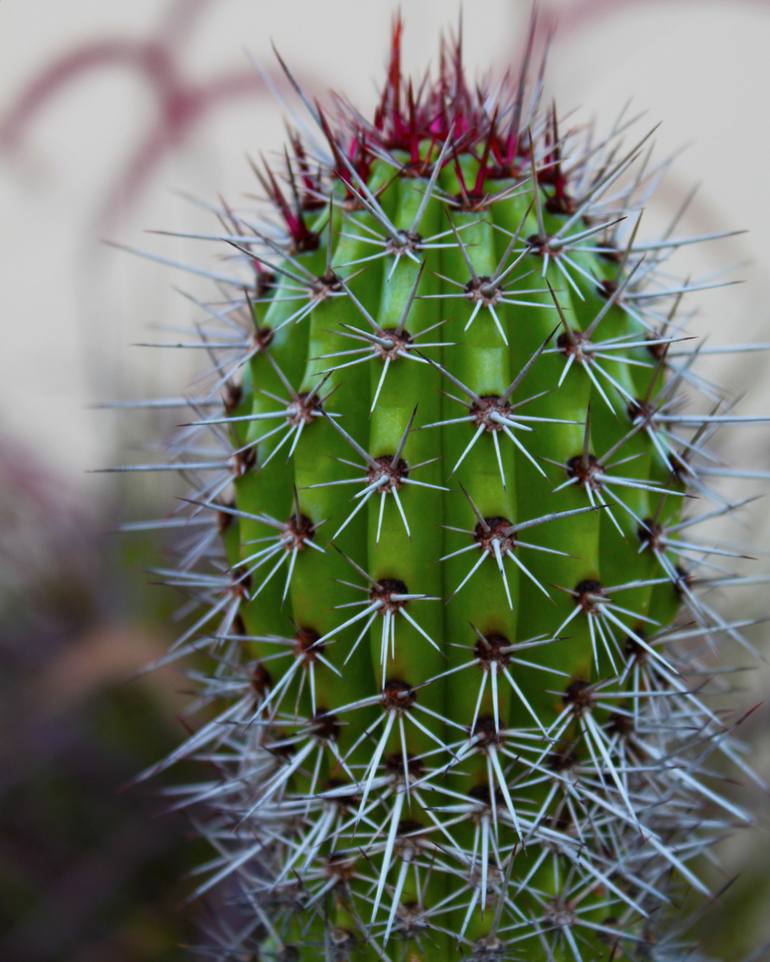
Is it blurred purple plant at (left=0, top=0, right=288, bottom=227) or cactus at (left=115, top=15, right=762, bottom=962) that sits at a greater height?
blurred purple plant at (left=0, top=0, right=288, bottom=227)

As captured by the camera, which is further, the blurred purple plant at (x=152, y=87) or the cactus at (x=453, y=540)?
the blurred purple plant at (x=152, y=87)

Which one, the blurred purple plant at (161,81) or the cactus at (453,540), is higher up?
the blurred purple plant at (161,81)

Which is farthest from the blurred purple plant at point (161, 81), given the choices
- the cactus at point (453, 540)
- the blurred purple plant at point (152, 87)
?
the cactus at point (453, 540)

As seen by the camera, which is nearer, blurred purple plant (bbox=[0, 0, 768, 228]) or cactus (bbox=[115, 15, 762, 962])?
cactus (bbox=[115, 15, 762, 962])

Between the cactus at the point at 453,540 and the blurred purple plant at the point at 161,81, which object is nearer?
the cactus at the point at 453,540

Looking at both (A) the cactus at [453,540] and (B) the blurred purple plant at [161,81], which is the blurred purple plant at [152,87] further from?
(A) the cactus at [453,540]

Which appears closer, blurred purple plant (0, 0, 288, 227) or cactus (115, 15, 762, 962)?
cactus (115, 15, 762, 962)

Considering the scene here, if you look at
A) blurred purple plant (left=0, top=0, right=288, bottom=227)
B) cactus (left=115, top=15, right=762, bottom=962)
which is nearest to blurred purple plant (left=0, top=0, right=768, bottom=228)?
blurred purple plant (left=0, top=0, right=288, bottom=227)

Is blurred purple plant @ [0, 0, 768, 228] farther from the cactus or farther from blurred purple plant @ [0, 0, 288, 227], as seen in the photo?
the cactus

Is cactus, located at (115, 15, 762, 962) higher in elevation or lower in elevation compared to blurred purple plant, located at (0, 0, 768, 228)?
lower
